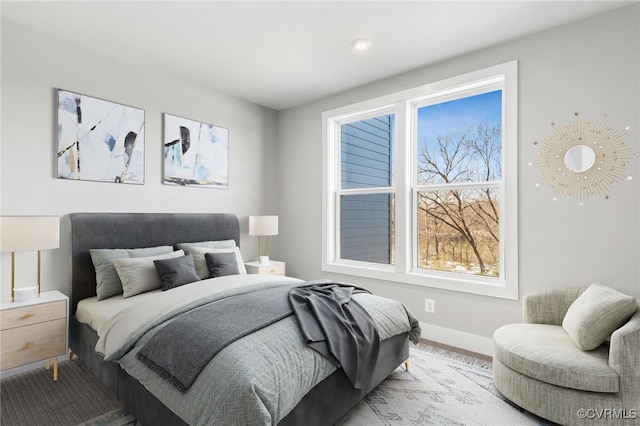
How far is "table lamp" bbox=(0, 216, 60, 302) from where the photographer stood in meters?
2.34

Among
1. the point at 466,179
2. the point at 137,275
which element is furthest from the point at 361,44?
the point at 137,275

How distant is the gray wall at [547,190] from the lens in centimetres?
237

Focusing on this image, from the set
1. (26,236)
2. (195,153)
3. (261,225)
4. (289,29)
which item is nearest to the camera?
(26,236)

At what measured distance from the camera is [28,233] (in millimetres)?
2410

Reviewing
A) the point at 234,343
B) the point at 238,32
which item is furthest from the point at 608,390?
the point at 238,32

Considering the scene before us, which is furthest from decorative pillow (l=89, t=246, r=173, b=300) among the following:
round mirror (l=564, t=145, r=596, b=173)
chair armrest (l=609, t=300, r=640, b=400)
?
round mirror (l=564, t=145, r=596, b=173)

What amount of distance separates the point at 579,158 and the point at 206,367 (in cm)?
289

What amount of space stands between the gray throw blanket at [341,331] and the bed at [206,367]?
6 cm

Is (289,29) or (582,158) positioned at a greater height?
(289,29)

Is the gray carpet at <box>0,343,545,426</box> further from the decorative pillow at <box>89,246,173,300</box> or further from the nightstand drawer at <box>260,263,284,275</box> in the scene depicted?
the nightstand drawer at <box>260,263,284,275</box>

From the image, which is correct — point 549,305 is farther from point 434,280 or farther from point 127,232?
point 127,232

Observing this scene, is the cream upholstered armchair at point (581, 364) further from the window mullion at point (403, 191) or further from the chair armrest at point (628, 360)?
the window mullion at point (403, 191)

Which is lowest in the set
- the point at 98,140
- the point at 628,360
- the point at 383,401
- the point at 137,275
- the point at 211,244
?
the point at 383,401

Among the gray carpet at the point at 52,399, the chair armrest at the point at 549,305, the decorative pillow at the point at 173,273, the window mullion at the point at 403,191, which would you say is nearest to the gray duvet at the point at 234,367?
the gray carpet at the point at 52,399
